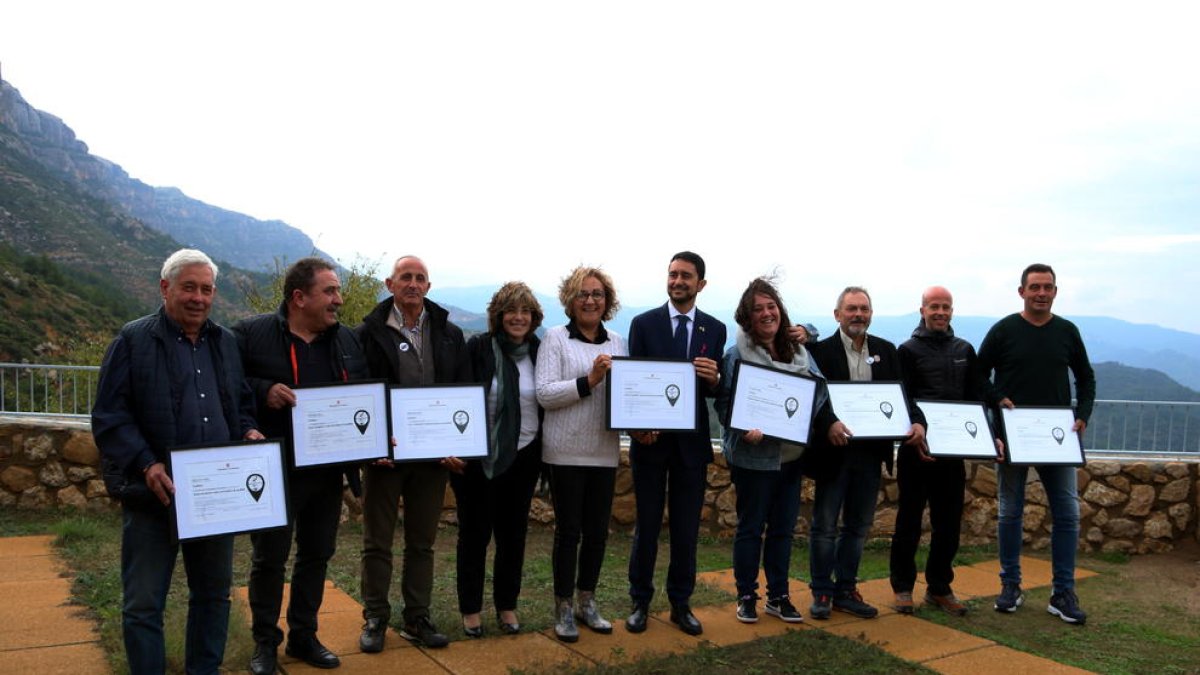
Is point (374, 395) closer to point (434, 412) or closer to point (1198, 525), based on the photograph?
point (434, 412)

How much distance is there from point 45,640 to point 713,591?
370cm

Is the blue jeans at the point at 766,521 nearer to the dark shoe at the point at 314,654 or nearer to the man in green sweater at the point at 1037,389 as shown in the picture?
the man in green sweater at the point at 1037,389

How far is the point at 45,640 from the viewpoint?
415 cm

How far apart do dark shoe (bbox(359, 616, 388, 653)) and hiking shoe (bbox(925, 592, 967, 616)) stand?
3378 millimetres

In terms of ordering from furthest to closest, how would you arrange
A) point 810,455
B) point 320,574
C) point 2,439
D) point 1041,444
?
point 2,439 → point 1041,444 → point 810,455 → point 320,574

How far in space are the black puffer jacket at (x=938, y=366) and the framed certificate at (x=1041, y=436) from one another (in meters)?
0.28

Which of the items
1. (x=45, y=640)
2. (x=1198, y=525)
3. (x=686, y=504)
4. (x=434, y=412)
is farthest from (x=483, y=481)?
(x=1198, y=525)

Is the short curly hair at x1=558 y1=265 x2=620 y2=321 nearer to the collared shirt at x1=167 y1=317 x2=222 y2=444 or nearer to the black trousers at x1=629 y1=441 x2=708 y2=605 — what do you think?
the black trousers at x1=629 y1=441 x2=708 y2=605

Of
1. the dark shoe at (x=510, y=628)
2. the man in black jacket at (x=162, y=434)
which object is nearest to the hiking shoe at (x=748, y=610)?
the dark shoe at (x=510, y=628)

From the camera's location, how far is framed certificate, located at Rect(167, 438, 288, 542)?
315cm

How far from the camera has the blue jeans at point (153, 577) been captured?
313 centimetres

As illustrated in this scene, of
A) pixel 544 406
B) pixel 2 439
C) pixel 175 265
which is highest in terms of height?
pixel 175 265

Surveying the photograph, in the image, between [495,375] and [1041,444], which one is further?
[1041,444]

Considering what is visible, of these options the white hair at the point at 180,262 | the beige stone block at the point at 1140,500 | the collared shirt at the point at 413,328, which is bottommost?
the beige stone block at the point at 1140,500
